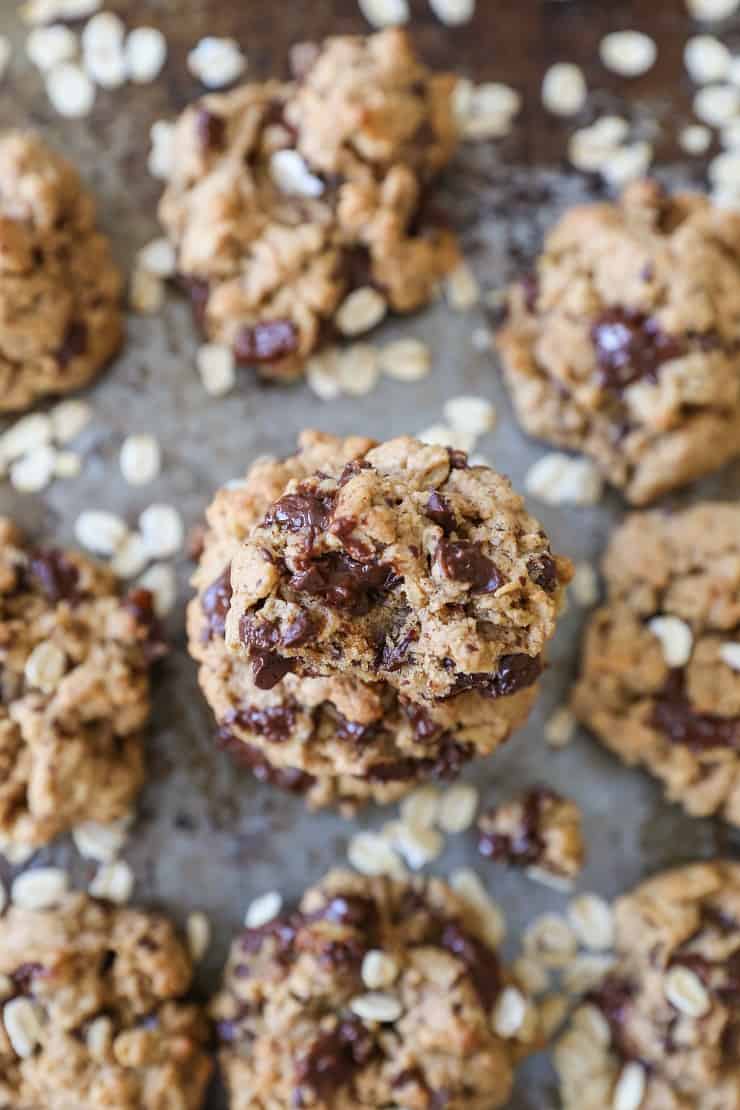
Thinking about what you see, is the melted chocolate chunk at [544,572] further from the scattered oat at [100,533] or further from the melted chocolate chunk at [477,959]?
the scattered oat at [100,533]

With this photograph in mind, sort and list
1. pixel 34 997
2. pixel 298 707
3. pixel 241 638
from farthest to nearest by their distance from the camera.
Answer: pixel 34 997, pixel 298 707, pixel 241 638

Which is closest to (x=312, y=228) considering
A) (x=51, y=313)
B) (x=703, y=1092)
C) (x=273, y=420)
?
(x=273, y=420)

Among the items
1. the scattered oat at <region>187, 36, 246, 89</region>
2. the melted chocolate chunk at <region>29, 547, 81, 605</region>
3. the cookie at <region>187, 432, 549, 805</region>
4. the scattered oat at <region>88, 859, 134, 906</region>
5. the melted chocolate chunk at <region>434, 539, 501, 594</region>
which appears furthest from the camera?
the scattered oat at <region>187, 36, 246, 89</region>

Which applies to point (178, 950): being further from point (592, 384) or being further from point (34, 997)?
point (592, 384)

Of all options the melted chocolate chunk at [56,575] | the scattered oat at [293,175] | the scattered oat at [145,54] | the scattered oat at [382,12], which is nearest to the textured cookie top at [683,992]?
the melted chocolate chunk at [56,575]

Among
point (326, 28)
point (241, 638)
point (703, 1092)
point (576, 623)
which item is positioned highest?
point (326, 28)

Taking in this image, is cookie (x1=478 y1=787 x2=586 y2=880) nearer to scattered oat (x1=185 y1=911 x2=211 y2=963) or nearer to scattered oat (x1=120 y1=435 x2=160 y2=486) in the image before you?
scattered oat (x1=185 y1=911 x2=211 y2=963)

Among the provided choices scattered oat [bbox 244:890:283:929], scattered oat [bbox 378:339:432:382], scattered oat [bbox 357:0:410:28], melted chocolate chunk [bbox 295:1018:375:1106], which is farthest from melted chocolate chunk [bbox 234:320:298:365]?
melted chocolate chunk [bbox 295:1018:375:1106]
